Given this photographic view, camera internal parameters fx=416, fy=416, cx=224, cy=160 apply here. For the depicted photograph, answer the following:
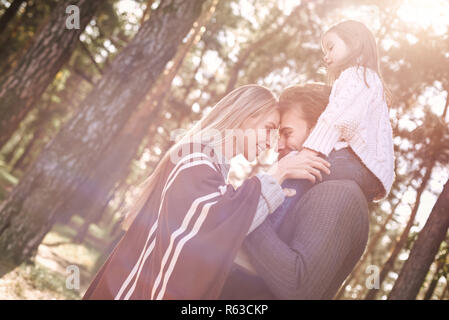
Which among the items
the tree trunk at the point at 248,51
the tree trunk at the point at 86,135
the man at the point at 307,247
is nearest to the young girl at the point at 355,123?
the man at the point at 307,247

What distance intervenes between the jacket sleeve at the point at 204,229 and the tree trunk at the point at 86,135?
431 cm

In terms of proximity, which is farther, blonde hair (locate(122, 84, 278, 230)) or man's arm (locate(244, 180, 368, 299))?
blonde hair (locate(122, 84, 278, 230))

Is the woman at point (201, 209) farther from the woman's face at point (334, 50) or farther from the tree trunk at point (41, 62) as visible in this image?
the tree trunk at point (41, 62)

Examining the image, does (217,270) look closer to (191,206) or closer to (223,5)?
(191,206)

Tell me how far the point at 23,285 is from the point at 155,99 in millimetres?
10499

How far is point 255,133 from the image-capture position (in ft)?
8.54

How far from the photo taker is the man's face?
2.76 meters

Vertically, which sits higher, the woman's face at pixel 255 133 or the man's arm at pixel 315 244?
the woman's face at pixel 255 133

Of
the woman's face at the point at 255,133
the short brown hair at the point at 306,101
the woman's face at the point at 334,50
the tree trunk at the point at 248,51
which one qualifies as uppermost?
the tree trunk at the point at 248,51

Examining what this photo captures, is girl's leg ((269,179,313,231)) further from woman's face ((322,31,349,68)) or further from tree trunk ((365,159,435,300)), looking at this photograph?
tree trunk ((365,159,435,300))

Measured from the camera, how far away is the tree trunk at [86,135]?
19.9 feet

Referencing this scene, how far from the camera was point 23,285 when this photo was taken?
703cm

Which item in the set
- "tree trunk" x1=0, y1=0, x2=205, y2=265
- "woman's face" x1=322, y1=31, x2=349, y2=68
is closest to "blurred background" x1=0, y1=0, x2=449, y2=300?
"tree trunk" x1=0, y1=0, x2=205, y2=265

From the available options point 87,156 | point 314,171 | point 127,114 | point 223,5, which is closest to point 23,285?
point 87,156
